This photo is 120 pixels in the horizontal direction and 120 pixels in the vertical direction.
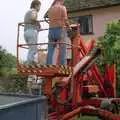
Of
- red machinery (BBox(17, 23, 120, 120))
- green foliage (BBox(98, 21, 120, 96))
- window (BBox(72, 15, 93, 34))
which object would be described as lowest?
red machinery (BBox(17, 23, 120, 120))

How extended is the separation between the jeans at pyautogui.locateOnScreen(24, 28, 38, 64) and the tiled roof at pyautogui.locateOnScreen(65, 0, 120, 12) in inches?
539

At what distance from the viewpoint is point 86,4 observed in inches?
945

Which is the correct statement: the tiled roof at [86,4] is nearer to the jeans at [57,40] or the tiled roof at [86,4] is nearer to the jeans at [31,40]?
the jeans at [31,40]

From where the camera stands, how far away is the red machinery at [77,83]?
9.35 metres

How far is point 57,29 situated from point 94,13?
14750 millimetres

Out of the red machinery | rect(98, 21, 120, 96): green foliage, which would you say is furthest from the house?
rect(98, 21, 120, 96): green foliage

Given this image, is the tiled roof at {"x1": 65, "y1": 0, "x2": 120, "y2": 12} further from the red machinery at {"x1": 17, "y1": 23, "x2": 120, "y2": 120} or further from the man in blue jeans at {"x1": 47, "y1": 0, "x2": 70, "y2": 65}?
the man in blue jeans at {"x1": 47, "y1": 0, "x2": 70, "y2": 65}

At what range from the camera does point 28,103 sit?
4.46 metres

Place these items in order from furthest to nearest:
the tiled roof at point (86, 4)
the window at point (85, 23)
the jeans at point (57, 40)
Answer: the window at point (85, 23), the tiled roof at point (86, 4), the jeans at point (57, 40)

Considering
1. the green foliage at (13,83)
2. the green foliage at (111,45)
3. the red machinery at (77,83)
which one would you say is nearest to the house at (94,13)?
the green foliage at (13,83)

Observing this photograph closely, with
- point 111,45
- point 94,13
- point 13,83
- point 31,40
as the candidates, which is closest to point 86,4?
point 94,13

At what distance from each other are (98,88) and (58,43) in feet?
7.73

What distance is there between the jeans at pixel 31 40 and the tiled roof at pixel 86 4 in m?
13.7

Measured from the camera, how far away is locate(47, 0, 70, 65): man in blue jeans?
9321mm
